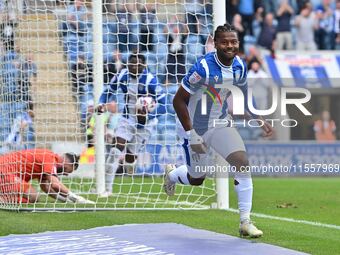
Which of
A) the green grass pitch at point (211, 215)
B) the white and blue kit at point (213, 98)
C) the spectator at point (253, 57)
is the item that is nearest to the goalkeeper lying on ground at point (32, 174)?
the green grass pitch at point (211, 215)

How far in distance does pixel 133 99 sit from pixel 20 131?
6.01ft

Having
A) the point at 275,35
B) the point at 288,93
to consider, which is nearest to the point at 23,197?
the point at 288,93

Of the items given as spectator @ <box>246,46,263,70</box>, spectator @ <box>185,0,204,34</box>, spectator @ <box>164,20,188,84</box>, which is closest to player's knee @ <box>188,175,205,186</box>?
spectator @ <box>164,20,188,84</box>

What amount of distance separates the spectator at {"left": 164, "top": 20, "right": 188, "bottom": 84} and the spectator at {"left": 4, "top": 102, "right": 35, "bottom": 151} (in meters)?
1.89

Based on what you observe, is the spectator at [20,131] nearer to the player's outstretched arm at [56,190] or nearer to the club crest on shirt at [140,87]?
the player's outstretched arm at [56,190]

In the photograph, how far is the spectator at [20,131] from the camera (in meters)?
12.0

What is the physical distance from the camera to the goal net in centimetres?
1176

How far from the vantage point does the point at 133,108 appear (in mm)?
13250

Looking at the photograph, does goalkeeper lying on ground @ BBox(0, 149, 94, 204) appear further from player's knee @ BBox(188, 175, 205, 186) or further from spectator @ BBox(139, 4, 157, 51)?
player's knee @ BBox(188, 175, 205, 186)

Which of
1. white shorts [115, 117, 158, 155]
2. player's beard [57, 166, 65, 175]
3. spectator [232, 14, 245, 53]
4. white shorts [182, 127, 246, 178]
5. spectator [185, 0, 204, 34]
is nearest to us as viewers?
white shorts [182, 127, 246, 178]

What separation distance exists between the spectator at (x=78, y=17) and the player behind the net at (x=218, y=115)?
4136mm

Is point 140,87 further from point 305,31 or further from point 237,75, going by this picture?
point 305,31

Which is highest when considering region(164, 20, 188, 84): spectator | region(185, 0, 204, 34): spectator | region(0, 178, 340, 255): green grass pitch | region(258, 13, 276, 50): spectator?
region(258, 13, 276, 50): spectator

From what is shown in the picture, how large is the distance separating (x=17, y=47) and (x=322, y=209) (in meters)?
4.20
